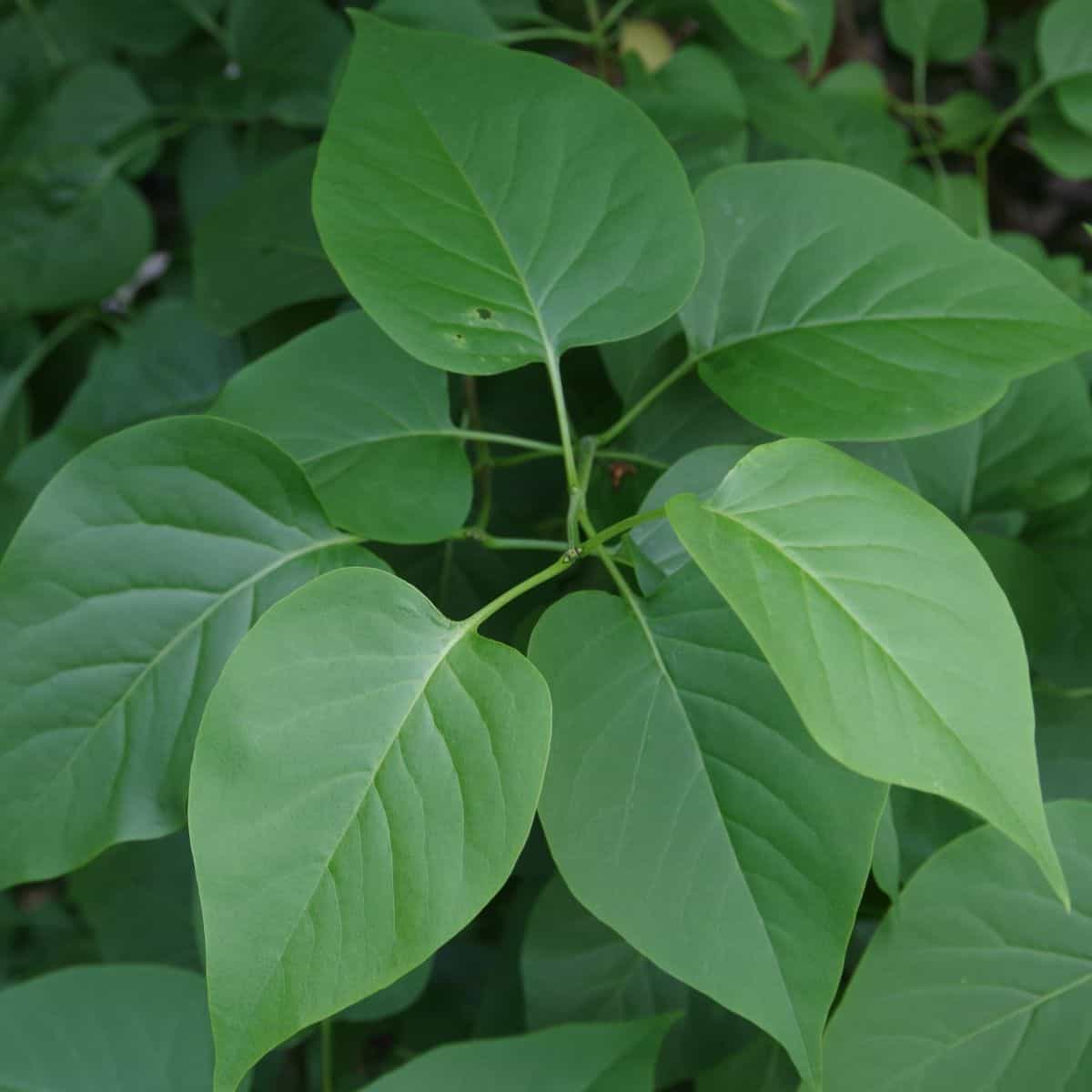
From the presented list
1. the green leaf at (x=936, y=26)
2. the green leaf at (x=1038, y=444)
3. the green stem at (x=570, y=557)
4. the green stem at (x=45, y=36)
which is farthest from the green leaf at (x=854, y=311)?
the green stem at (x=45, y=36)

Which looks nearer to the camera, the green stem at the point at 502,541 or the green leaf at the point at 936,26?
the green stem at the point at 502,541

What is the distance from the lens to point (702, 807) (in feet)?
1.52

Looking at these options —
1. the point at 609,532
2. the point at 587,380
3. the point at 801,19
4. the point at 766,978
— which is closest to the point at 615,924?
the point at 766,978

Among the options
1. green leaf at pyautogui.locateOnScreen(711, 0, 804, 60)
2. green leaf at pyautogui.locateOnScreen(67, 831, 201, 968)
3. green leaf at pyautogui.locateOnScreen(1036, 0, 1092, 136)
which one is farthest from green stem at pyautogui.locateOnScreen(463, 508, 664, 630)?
green leaf at pyautogui.locateOnScreen(1036, 0, 1092, 136)

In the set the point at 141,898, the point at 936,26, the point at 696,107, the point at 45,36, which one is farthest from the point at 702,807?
the point at 45,36

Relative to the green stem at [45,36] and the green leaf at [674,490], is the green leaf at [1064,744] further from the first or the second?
the green stem at [45,36]

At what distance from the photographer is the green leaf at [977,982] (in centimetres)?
52

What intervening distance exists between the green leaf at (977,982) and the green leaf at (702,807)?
0.12 meters

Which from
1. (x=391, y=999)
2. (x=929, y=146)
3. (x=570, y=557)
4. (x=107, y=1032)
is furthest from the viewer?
(x=929, y=146)

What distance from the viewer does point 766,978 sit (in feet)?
1.43

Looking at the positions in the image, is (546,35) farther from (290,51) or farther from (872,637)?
(872,637)

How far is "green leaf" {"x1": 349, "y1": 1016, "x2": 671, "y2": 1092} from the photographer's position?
1.83ft

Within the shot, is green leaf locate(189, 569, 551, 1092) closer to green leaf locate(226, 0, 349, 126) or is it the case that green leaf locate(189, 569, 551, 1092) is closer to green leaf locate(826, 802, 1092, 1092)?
green leaf locate(826, 802, 1092, 1092)

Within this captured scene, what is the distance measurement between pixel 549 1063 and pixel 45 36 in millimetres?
1094
